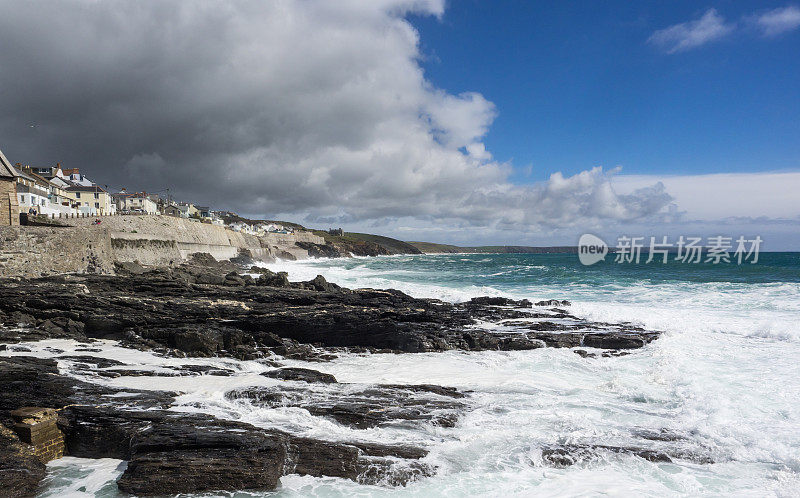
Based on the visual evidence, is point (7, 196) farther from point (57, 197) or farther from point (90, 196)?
point (90, 196)

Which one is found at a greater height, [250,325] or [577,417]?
[577,417]

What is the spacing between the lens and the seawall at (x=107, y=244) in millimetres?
20828

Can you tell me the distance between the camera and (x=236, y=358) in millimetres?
12328

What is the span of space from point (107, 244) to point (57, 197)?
3420cm

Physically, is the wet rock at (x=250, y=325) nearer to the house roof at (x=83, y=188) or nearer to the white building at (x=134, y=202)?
the house roof at (x=83, y=188)

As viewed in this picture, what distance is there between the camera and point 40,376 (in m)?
8.31

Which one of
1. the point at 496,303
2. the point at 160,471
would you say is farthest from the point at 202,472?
the point at 496,303

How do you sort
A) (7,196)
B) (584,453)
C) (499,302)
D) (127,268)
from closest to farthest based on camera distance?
(584,453) → (7,196) → (499,302) → (127,268)

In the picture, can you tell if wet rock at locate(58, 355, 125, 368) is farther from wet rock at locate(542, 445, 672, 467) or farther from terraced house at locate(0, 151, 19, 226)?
terraced house at locate(0, 151, 19, 226)

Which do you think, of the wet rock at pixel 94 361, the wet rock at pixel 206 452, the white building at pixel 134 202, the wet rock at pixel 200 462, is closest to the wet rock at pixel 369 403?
the wet rock at pixel 206 452

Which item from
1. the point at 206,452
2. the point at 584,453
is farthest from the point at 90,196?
the point at 584,453

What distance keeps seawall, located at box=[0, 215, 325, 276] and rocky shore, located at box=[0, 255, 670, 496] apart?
107 inches

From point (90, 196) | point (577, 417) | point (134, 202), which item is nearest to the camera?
point (577, 417)

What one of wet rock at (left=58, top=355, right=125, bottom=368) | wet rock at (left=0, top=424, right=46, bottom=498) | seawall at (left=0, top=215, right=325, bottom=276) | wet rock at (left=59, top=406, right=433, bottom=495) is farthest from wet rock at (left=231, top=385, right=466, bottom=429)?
seawall at (left=0, top=215, right=325, bottom=276)
